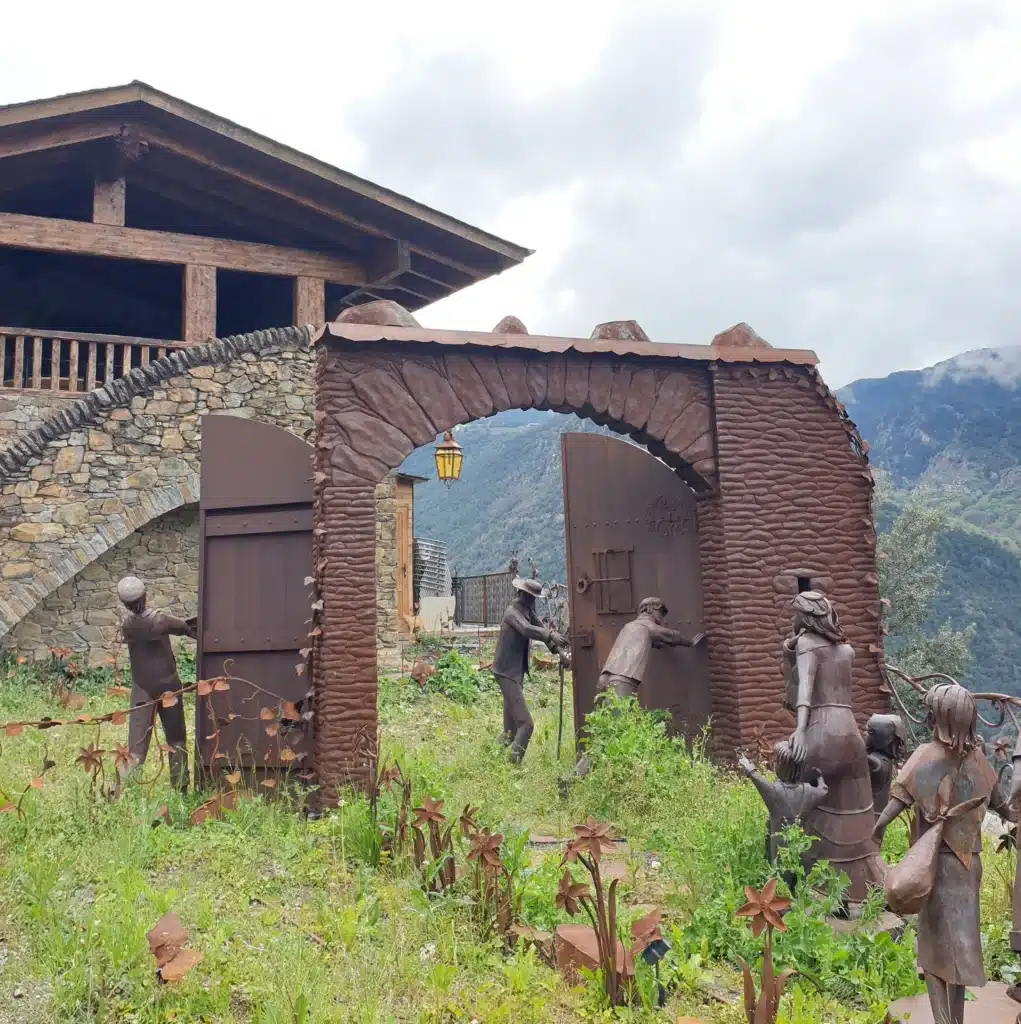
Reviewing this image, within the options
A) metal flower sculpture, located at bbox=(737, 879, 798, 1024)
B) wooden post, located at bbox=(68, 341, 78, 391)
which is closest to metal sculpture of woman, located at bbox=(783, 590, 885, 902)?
metal flower sculpture, located at bbox=(737, 879, 798, 1024)

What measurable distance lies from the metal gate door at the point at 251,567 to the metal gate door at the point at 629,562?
2442 mm

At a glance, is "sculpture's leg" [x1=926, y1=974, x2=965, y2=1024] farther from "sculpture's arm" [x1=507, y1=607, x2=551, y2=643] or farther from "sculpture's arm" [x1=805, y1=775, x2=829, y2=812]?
"sculpture's arm" [x1=507, y1=607, x2=551, y2=643]

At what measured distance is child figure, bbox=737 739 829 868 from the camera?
476cm

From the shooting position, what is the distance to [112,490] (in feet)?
37.2

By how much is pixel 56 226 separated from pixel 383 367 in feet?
27.4

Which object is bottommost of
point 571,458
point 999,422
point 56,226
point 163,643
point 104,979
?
point 104,979

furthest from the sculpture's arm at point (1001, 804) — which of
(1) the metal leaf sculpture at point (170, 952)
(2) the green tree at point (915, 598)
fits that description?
(2) the green tree at point (915, 598)

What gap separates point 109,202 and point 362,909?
11.6 m

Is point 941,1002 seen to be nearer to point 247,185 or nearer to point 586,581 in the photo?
point 586,581

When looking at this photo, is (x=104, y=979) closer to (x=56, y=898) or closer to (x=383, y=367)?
(x=56, y=898)

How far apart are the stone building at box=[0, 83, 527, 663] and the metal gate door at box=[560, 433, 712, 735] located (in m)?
4.60

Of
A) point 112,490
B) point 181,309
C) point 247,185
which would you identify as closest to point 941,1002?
point 112,490

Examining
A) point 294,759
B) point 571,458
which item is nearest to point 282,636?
point 294,759

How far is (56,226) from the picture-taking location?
13.1 meters
